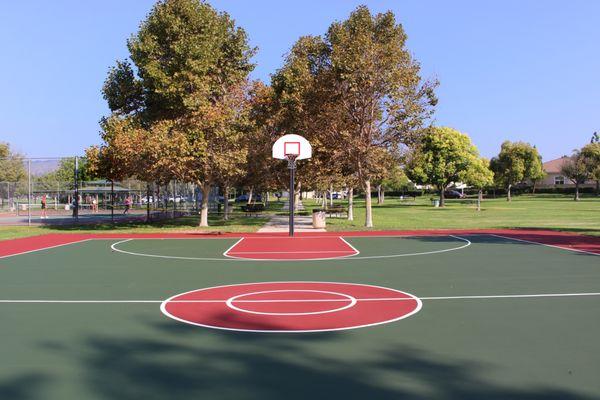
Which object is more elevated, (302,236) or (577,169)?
(577,169)

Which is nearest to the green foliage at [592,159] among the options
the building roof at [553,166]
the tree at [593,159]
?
the tree at [593,159]

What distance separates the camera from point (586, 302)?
9.06 metres

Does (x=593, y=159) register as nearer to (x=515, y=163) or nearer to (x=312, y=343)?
(x=515, y=163)

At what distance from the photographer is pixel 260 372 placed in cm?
566

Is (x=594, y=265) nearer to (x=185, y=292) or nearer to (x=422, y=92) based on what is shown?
(x=185, y=292)

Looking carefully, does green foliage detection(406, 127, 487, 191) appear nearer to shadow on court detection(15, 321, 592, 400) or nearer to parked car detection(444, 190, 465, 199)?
parked car detection(444, 190, 465, 199)

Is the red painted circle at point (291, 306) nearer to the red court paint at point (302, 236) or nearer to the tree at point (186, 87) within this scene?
the red court paint at point (302, 236)

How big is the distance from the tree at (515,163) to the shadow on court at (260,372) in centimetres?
7203

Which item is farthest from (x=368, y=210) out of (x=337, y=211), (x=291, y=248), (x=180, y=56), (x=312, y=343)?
(x=312, y=343)

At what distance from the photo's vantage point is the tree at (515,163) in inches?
2842

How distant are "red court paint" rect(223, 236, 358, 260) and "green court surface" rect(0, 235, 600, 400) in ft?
11.0

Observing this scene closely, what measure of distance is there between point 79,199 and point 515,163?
5729cm

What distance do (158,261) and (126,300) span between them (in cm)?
587

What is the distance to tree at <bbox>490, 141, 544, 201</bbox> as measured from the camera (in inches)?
2842
